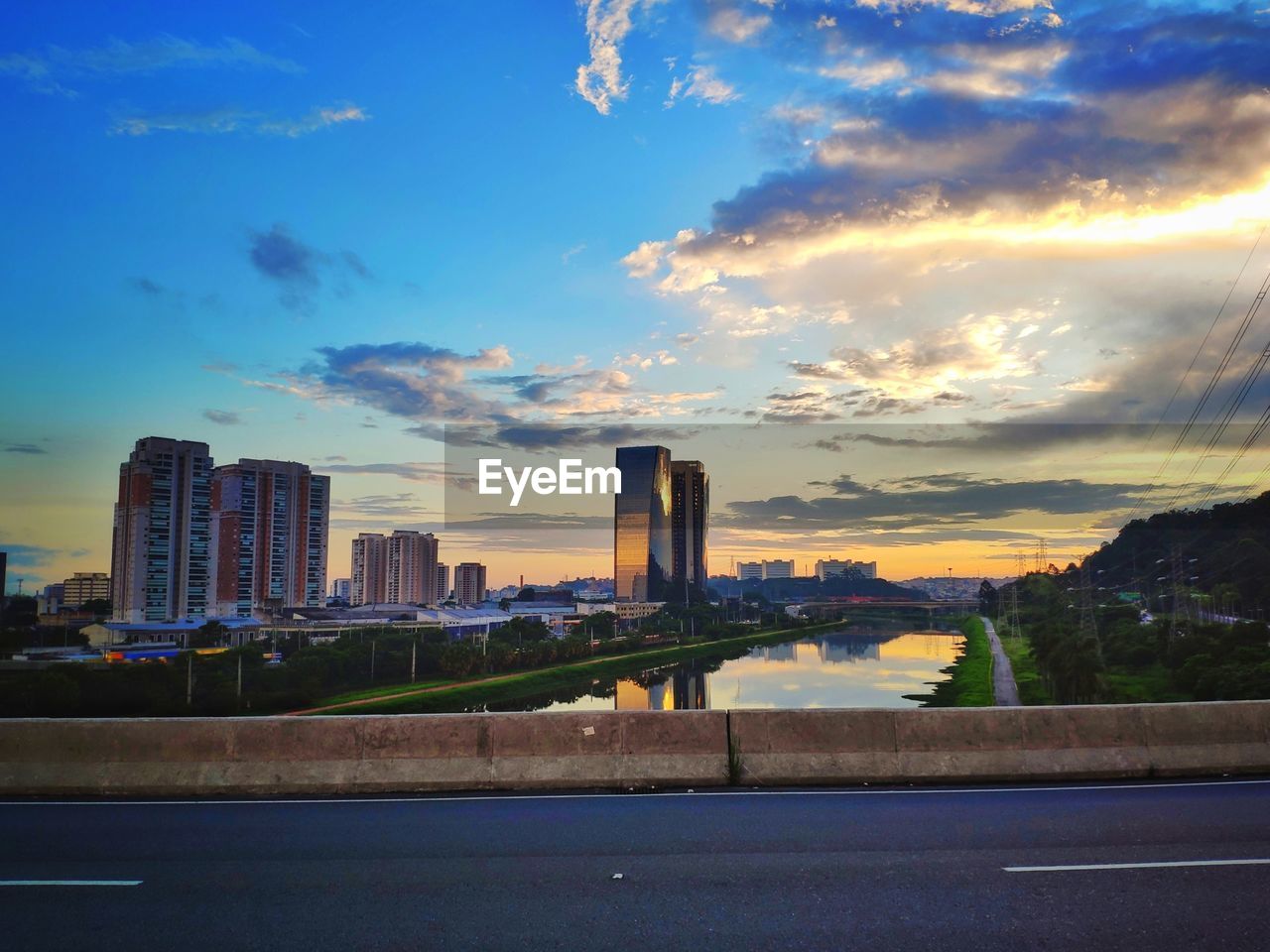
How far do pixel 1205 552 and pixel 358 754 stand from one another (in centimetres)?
10903

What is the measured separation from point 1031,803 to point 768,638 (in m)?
138

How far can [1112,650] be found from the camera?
75.1 metres

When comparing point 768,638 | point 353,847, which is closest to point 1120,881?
point 353,847

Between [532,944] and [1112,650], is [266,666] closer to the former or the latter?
[1112,650]

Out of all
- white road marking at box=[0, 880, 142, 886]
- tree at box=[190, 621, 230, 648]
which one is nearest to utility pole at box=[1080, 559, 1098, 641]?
white road marking at box=[0, 880, 142, 886]

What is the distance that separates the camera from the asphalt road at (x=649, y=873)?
5.78 m

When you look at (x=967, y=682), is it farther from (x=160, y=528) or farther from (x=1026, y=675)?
(x=160, y=528)

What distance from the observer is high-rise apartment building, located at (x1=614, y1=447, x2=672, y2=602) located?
161 m

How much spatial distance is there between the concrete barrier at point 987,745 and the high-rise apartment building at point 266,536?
118213mm

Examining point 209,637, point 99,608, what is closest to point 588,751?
point 209,637

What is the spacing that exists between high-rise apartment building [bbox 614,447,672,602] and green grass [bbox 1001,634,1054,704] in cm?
6587

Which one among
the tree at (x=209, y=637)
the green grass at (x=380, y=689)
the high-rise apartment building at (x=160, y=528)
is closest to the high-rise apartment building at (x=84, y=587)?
the high-rise apartment building at (x=160, y=528)

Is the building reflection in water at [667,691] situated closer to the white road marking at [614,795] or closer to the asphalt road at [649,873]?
the white road marking at [614,795]

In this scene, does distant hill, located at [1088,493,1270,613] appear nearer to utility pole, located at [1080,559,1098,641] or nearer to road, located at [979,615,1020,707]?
utility pole, located at [1080,559,1098,641]
